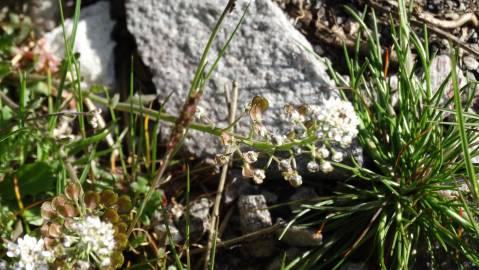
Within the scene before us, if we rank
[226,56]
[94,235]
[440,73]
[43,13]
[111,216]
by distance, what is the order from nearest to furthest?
[94,235] → [111,216] → [440,73] → [226,56] → [43,13]

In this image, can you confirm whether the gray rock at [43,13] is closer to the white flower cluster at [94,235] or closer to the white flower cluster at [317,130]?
the white flower cluster at [317,130]

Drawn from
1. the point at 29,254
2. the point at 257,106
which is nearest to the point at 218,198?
the point at 257,106

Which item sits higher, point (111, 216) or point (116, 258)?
point (111, 216)

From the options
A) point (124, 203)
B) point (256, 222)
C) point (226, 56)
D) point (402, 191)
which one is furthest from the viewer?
point (226, 56)

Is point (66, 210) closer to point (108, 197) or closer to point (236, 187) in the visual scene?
point (108, 197)

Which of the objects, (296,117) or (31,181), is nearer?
(296,117)

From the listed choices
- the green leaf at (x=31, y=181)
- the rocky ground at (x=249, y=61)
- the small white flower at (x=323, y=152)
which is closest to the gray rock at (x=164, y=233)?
the rocky ground at (x=249, y=61)

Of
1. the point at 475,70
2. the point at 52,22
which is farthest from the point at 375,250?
the point at 52,22
